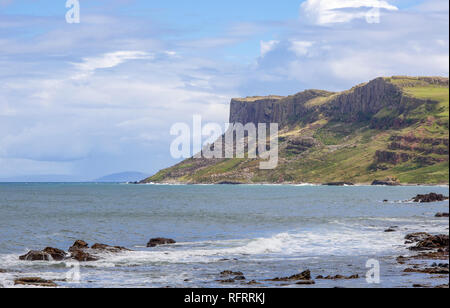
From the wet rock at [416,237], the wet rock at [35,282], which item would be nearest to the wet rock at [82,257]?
the wet rock at [35,282]

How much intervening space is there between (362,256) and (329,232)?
23.9 m

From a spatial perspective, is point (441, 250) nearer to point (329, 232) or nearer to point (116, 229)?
point (329, 232)

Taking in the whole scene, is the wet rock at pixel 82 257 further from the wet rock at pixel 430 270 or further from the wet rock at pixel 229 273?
the wet rock at pixel 430 270

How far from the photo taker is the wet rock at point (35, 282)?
32.7 metres

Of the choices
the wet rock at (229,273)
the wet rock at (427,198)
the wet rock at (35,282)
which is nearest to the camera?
the wet rock at (35,282)

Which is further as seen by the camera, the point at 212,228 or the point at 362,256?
the point at 212,228

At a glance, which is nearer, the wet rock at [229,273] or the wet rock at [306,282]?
the wet rock at [306,282]

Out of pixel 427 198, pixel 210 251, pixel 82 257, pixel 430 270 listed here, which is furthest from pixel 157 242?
pixel 427 198

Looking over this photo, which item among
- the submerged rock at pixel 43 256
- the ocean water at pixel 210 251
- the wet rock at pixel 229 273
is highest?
the submerged rock at pixel 43 256

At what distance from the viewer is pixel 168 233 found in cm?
7275

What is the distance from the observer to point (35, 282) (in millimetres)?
33469

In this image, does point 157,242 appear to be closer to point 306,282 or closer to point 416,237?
point 416,237

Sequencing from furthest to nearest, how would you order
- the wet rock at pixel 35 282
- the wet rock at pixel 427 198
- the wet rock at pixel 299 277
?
the wet rock at pixel 427 198
the wet rock at pixel 299 277
the wet rock at pixel 35 282
